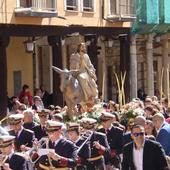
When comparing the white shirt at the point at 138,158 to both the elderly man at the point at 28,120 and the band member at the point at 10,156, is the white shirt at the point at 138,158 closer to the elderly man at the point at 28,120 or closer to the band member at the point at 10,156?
the band member at the point at 10,156

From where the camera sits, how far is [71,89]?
17547mm

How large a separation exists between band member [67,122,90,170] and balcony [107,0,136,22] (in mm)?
20201

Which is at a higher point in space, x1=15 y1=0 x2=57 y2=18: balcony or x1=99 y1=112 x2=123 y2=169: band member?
x1=15 y1=0 x2=57 y2=18: balcony

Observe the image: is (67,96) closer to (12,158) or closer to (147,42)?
(12,158)

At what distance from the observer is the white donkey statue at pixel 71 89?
1733cm

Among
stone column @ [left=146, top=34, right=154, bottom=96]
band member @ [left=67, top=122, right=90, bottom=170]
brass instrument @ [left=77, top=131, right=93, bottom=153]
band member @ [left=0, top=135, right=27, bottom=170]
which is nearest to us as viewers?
band member @ [left=0, top=135, right=27, bottom=170]

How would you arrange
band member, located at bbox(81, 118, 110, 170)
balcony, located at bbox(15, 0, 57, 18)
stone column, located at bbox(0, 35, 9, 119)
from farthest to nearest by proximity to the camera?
1. balcony, located at bbox(15, 0, 57, 18)
2. stone column, located at bbox(0, 35, 9, 119)
3. band member, located at bbox(81, 118, 110, 170)

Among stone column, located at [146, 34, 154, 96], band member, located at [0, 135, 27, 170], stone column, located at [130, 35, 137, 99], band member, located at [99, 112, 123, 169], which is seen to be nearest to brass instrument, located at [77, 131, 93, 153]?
band member, located at [99, 112, 123, 169]

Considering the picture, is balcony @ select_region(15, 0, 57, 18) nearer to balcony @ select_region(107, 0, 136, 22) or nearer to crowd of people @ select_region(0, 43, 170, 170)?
balcony @ select_region(107, 0, 136, 22)

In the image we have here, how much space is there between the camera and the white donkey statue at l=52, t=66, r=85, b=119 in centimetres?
1733

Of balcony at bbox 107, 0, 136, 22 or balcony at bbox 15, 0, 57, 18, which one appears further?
balcony at bbox 107, 0, 136, 22

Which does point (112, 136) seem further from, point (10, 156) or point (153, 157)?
point (10, 156)

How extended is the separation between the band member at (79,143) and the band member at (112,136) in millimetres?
1384

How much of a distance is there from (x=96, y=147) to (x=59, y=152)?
56.8 inches
